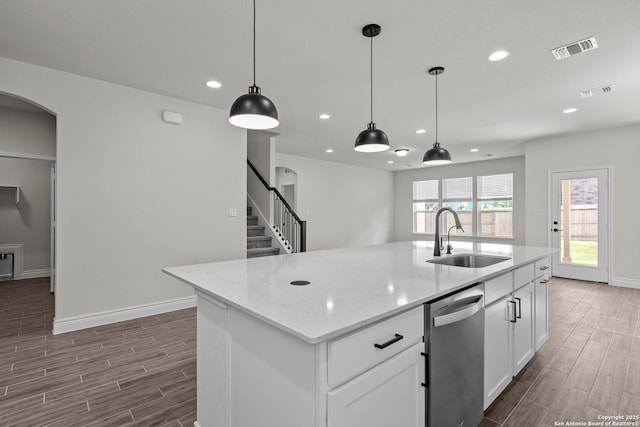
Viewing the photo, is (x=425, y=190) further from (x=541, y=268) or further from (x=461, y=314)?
(x=461, y=314)

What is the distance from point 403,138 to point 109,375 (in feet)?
18.6

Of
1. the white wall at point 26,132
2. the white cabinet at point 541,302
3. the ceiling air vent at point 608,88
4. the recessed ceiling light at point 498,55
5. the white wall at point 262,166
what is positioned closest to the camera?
the white cabinet at point 541,302

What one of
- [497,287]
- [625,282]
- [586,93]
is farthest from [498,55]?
[625,282]

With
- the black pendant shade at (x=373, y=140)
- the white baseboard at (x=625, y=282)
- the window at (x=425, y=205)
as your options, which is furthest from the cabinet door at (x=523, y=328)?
the window at (x=425, y=205)

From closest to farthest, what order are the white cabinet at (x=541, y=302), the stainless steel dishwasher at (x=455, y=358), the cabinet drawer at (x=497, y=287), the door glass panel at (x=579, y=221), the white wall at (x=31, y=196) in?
the stainless steel dishwasher at (x=455, y=358) → the cabinet drawer at (x=497, y=287) → the white cabinet at (x=541, y=302) → the white wall at (x=31, y=196) → the door glass panel at (x=579, y=221)

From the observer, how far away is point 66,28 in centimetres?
254

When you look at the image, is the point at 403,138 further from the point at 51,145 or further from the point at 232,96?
the point at 51,145

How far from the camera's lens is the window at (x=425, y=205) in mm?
Answer: 9742

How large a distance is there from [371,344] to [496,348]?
128 cm

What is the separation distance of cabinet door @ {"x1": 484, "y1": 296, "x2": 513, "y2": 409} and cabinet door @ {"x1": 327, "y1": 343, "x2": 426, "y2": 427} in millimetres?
695

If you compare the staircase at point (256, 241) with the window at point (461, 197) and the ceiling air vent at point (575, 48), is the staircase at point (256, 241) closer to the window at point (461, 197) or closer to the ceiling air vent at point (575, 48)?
the ceiling air vent at point (575, 48)

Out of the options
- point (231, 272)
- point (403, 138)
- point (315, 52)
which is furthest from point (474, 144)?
point (231, 272)

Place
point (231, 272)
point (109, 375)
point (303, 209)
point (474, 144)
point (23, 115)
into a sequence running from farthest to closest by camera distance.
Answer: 1. point (303, 209)
2. point (474, 144)
3. point (23, 115)
4. point (109, 375)
5. point (231, 272)

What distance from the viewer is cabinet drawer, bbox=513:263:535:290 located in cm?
218
